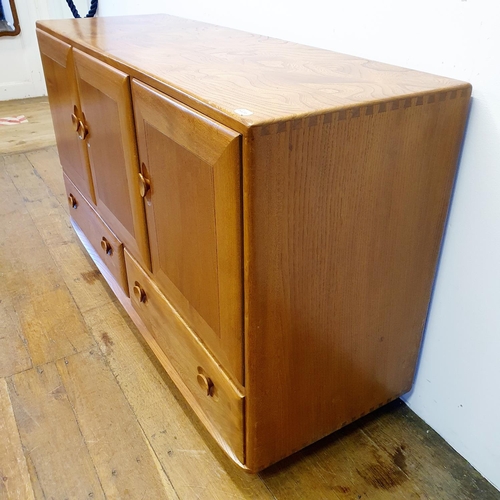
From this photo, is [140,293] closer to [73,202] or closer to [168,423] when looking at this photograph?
[168,423]

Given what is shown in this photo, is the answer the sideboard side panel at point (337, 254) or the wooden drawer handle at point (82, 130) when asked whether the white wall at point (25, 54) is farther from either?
the sideboard side panel at point (337, 254)

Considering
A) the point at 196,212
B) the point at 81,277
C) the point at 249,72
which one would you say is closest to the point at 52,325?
the point at 81,277

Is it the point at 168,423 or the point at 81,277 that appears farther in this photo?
the point at 81,277

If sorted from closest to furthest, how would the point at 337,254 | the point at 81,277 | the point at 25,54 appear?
the point at 337,254 → the point at 81,277 → the point at 25,54

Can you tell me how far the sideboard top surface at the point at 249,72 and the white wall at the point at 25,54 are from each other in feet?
8.09

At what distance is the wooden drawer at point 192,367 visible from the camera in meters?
0.92

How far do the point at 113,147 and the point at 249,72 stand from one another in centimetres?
42

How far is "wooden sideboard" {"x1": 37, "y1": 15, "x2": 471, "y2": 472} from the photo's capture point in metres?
0.72

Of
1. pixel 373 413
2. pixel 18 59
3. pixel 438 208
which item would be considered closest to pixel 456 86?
pixel 438 208

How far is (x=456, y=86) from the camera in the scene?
0.81 m

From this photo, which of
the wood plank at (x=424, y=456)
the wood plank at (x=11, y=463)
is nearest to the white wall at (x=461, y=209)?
the wood plank at (x=424, y=456)

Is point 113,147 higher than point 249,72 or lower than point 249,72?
lower

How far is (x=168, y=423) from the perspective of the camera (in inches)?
45.4

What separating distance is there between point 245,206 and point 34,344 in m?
0.97
